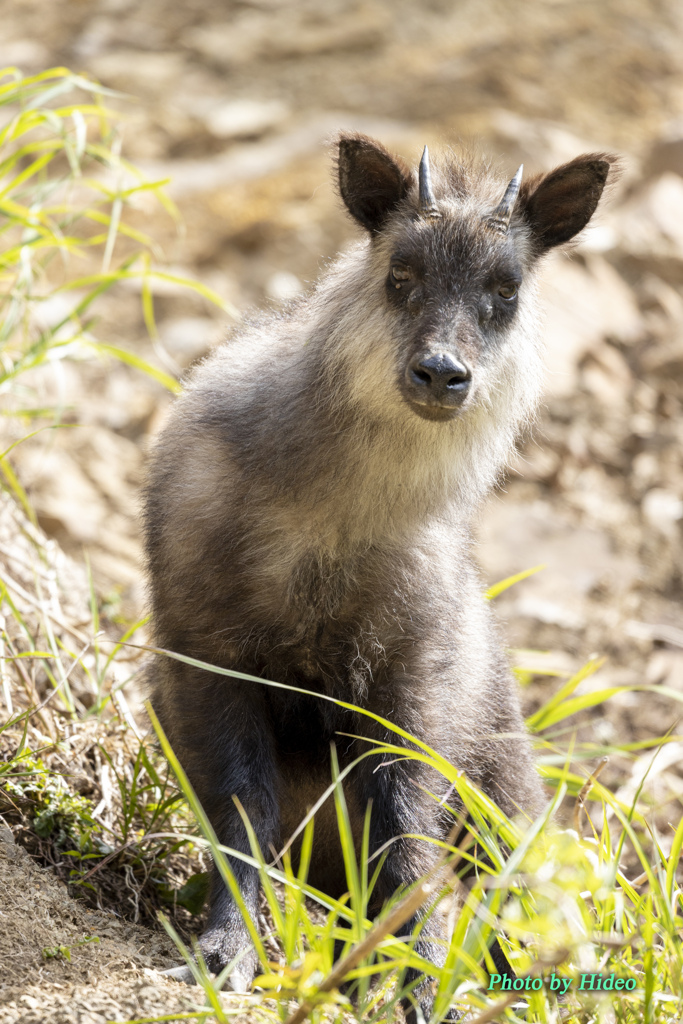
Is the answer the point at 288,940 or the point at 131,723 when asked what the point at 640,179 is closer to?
the point at 131,723

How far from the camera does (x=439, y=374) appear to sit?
2994 mm

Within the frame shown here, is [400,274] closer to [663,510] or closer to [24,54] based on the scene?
[663,510]

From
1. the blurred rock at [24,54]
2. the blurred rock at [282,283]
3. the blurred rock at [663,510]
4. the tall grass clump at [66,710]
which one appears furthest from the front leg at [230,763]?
the blurred rock at [24,54]

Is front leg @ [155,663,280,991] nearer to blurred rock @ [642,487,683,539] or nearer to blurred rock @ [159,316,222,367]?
blurred rock @ [642,487,683,539]

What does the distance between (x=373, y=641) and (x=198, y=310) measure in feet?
16.2

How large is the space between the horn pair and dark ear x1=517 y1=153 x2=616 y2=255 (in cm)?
15

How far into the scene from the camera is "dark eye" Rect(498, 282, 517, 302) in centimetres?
340

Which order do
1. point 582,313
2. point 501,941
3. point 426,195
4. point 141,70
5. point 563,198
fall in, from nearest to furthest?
point 501,941 < point 426,195 < point 563,198 < point 582,313 < point 141,70

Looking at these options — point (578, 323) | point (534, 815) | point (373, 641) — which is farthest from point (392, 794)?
point (578, 323)

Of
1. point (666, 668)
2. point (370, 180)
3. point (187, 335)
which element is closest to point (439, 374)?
point (370, 180)

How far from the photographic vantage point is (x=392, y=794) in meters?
3.15

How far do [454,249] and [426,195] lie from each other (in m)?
0.23

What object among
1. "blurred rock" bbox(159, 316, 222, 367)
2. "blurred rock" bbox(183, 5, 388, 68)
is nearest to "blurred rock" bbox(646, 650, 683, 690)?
"blurred rock" bbox(159, 316, 222, 367)

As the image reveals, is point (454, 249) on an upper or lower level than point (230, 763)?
upper
